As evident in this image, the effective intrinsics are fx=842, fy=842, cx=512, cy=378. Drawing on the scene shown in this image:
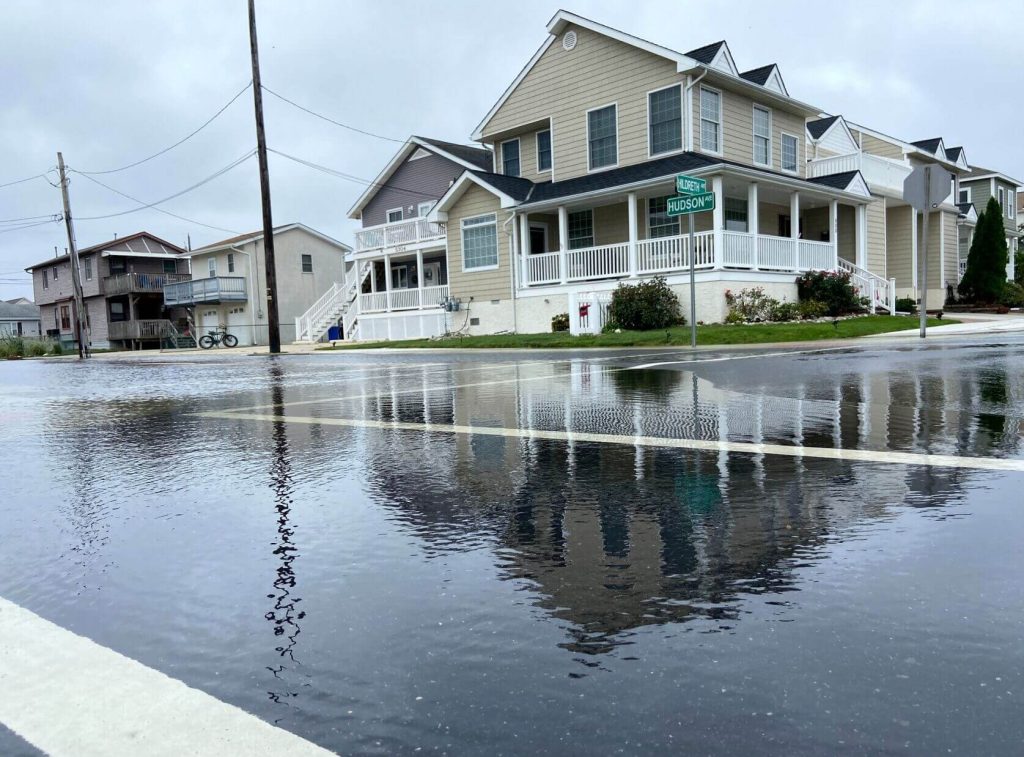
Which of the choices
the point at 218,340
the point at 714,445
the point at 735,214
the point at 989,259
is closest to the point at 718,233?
the point at 735,214

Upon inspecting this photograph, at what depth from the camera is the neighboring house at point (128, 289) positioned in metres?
60.0

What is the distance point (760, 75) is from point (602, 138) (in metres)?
5.82

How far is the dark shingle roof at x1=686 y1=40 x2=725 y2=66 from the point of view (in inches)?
1038

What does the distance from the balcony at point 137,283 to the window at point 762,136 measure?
4339 centimetres

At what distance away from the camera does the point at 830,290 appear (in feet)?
83.9

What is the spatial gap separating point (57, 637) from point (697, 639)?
201cm

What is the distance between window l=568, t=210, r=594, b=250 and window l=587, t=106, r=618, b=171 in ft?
5.56

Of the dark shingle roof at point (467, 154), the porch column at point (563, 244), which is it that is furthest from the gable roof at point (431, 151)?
the porch column at point (563, 244)

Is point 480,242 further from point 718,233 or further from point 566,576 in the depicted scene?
point 566,576

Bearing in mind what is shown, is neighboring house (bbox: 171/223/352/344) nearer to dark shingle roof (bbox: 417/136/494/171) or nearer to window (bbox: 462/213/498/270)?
dark shingle roof (bbox: 417/136/494/171)

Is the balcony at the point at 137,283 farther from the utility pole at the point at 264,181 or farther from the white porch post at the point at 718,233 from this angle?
the white porch post at the point at 718,233

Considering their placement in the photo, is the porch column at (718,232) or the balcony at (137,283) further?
the balcony at (137,283)

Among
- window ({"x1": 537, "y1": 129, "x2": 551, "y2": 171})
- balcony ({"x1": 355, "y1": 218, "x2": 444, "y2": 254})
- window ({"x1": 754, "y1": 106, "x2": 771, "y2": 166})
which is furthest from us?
balcony ({"x1": 355, "y1": 218, "x2": 444, "y2": 254})

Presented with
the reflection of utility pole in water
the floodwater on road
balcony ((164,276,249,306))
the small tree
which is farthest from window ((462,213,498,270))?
the reflection of utility pole in water
